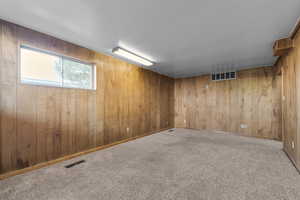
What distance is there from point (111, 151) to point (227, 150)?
2725mm

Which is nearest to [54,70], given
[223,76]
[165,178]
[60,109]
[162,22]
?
[60,109]

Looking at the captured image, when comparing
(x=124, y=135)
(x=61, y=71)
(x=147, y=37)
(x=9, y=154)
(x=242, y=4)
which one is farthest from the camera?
(x=124, y=135)

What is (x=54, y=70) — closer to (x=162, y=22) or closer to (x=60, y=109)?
(x=60, y=109)

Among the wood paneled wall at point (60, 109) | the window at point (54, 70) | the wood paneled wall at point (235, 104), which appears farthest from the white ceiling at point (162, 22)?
the wood paneled wall at point (235, 104)

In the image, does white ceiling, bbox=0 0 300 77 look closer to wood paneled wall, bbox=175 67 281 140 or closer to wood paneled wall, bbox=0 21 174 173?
wood paneled wall, bbox=0 21 174 173

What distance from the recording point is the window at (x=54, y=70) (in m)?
2.28

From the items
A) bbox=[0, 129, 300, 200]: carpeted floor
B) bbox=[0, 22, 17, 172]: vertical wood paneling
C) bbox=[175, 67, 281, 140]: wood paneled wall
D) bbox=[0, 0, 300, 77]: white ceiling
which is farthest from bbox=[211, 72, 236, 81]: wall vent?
bbox=[0, 22, 17, 172]: vertical wood paneling

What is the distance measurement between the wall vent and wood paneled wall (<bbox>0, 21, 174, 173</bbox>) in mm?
2982

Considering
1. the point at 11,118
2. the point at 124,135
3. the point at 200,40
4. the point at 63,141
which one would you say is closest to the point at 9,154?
the point at 11,118

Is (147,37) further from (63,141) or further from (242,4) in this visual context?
(63,141)

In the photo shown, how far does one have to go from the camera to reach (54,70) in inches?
102

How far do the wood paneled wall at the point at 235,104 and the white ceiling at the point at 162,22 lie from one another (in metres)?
1.84

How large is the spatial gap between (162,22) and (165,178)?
235cm

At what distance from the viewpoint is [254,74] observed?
4.62 m
